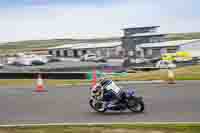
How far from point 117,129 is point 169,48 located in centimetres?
5754

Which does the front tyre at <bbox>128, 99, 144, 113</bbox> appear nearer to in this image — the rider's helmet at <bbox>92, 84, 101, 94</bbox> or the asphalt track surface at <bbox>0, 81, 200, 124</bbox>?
the asphalt track surface at <bbox>0, 81, 200, 124</bbox>

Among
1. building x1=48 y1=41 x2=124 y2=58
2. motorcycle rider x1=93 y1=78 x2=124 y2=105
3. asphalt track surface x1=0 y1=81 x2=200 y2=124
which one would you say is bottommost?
asphalt track surface x1=0 y1=81 x2=200 y2=124

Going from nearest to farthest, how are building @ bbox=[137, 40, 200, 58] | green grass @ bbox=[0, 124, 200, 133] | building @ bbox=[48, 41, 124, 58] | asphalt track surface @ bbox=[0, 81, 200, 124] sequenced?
green grass @ bbox=[0, 124, 200, 133]
asphalt track surface @ bbox=[0, 81, 200, 124]
building @ bbox=[137, 40, 200, 58]
building @ bbox=[48, 41, 124, 58]

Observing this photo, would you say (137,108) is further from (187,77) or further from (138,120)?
(187,77)

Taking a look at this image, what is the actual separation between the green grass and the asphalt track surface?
969mm

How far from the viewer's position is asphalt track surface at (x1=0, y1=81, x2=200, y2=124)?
1199 cm

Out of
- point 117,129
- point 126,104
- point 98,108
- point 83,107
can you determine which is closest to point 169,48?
point 83,107

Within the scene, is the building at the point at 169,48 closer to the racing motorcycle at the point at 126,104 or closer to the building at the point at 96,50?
the building at the point at 96,50

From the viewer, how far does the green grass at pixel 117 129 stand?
394 inches

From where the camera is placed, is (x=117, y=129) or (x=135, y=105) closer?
(x=117, y=129)

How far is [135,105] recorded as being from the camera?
12781mm

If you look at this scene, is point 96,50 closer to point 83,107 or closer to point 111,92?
point 83,107

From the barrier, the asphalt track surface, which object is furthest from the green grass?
the barrier

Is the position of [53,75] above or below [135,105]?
above
